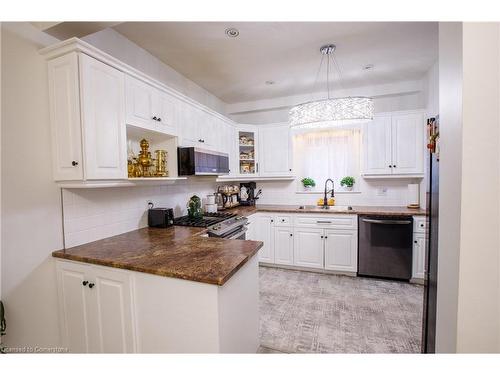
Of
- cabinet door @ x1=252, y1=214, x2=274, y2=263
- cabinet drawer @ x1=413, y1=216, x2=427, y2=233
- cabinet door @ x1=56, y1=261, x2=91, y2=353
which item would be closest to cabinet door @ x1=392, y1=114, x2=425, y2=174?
cabinet drawer @ x1=413, y1=216, x2=427, y2=233

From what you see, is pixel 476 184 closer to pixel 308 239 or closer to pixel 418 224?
pixel 418 224

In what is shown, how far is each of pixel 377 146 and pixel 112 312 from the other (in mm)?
3628

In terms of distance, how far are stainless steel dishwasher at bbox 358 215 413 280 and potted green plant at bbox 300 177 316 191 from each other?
1.08m

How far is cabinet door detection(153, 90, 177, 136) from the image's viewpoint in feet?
6.79

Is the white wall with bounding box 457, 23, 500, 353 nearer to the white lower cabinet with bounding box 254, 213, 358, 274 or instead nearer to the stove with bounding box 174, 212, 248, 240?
the stove with bounding box 174, 212, 248, 240

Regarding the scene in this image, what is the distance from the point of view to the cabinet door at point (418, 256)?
279cm

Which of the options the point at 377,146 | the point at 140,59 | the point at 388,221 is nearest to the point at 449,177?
the point at 388,221

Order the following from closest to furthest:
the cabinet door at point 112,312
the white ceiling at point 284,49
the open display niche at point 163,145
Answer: the cabinet door at point 112,312 → the white ceiling at point 284,49 → the open display niche at point 163,145

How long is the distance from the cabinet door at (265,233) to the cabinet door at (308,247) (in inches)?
14.6

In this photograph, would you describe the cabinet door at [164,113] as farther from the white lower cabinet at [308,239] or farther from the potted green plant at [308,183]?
the potted green plant at [308,183]

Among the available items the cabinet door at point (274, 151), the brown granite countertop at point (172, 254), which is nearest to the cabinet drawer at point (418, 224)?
the cabinet door at point (274, 151)

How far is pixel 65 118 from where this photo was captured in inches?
58.7

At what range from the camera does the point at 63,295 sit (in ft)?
5.08

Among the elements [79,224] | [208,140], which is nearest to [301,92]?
[208,140]
